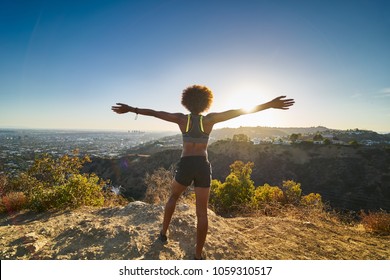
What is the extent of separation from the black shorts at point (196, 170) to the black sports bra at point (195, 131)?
0.22 m

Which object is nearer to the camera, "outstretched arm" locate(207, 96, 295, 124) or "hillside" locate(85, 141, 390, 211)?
"outstretched arm" locate(207, 96, 295, 124)

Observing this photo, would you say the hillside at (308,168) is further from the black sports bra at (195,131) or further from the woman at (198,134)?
the black sports bra at (195,131)

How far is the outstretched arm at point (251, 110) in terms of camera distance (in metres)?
3.12

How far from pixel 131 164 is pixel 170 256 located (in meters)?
66.4

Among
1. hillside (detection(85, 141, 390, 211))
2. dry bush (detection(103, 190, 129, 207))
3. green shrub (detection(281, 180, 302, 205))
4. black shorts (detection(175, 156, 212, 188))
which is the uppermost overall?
black shorts (detection(175, 156, 212, 188))

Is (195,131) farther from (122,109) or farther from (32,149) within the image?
(32,149)

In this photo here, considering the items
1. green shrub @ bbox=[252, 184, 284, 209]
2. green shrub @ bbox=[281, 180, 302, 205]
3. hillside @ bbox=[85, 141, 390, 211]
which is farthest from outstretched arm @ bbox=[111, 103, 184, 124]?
hillside @ bbox=[85, 141, 390, 211]

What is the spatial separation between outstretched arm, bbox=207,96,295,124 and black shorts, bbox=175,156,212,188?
0.52 meters

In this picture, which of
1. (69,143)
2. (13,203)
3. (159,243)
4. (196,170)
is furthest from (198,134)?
(69,143)

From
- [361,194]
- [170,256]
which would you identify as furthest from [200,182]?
[361,194]

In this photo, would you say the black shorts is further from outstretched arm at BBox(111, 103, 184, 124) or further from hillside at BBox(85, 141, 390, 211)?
hillside at BBox(85, 141, 390, 211)

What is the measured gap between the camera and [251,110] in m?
3.14

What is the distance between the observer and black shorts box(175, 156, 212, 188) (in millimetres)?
3092

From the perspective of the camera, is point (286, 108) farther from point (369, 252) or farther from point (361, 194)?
point (361, 194)
